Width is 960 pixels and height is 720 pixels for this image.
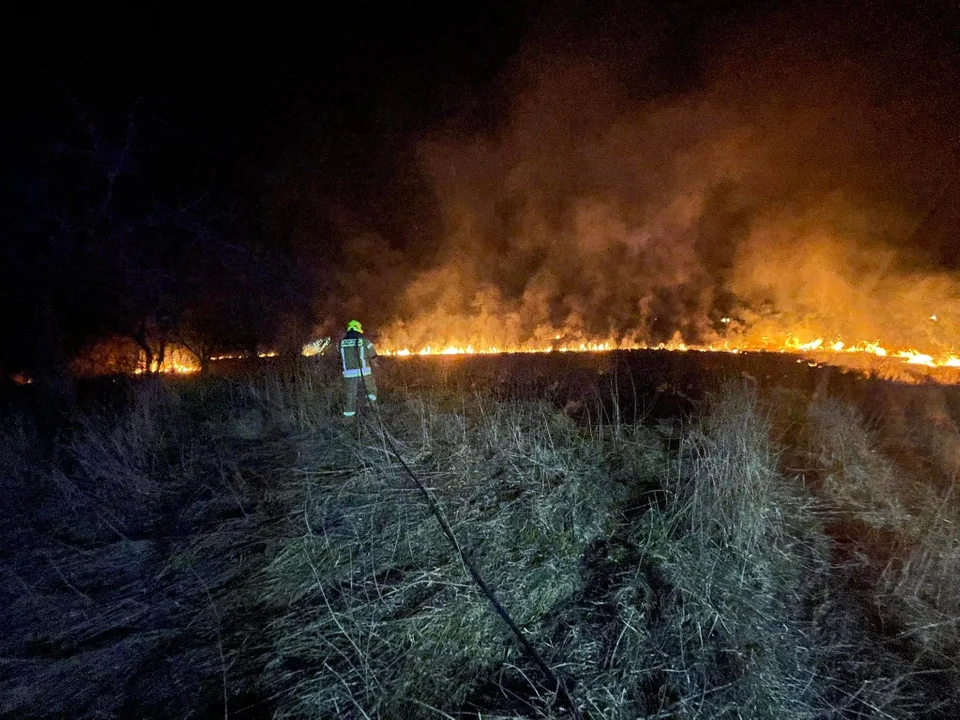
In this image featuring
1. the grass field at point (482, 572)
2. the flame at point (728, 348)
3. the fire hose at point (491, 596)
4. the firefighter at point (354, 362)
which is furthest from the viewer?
the flame at point (728, 348)

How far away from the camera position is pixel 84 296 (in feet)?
29.7

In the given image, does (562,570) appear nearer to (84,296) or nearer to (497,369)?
(84,296)

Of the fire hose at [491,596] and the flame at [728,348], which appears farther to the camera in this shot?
the flame at [728,348]

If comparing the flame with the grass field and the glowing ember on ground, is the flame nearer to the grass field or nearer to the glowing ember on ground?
the glowing ember on ground

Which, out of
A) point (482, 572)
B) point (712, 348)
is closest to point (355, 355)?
point (482, 572)

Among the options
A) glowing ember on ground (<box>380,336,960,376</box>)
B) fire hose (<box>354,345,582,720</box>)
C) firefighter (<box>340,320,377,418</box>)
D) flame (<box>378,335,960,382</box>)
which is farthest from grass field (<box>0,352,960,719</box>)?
glowing ember on ground (<box>380,336,960,376</box>)

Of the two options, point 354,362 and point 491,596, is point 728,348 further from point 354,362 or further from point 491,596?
point 491,596

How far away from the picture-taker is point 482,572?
12.1ft

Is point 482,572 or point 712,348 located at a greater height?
point 712,348

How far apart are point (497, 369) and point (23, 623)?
11846 millimetres

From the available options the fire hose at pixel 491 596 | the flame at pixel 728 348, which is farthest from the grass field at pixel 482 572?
the flame at pixel 728 348

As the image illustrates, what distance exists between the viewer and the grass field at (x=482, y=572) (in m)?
2.79

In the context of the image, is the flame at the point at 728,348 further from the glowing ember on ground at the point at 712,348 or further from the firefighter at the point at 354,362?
the firefighter at the point at 354,362

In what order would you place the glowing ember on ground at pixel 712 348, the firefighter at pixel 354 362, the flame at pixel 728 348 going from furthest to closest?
the glowing ember on ground at pixel 712 348, the flame at pixel 728 348, the firefighter at pixel 354 362
